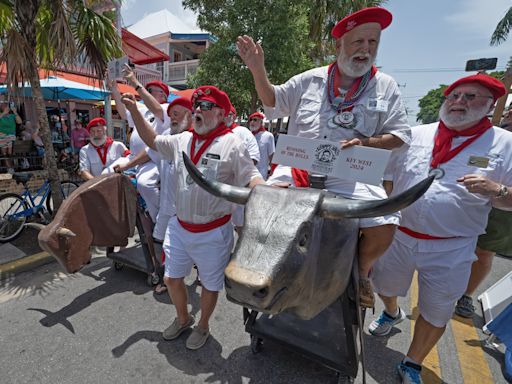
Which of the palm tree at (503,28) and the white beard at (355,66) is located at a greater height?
the palm tree at (503,28)

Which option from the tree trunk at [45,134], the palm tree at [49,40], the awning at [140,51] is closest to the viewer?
the palm tree at [49,40]

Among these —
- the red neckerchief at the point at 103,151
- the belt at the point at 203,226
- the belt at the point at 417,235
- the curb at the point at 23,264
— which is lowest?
the curb at the point at 23,264

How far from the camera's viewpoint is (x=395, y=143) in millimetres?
1848

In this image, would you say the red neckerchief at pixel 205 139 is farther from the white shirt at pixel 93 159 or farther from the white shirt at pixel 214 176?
the white shirt at pixel 93 159

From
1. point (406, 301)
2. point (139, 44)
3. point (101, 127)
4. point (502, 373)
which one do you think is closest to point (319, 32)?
point (139, 44)

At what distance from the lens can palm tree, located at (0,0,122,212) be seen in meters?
3.90

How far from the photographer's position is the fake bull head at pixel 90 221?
248cm

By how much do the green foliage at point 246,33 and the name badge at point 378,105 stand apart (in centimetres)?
765

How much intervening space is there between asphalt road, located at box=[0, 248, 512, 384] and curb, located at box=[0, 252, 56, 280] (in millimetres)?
144

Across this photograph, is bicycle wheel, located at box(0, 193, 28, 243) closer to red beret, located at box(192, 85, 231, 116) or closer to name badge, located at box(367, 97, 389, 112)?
red beret, located at box(192, 85, 231, 116)

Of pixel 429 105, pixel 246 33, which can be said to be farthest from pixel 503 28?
pixel 429 105

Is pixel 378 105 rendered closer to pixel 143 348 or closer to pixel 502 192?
pixel 502 192

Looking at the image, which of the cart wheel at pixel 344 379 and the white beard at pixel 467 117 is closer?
the white beard at pixel 467 117

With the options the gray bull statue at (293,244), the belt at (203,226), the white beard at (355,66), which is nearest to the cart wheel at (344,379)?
the gray bull statue at (293,244)
